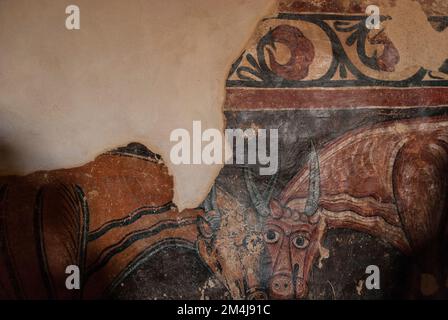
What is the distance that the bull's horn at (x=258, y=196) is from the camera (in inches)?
107

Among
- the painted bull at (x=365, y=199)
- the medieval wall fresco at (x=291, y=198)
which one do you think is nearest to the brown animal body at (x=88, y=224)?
the medieval wall fresco at (x=291, y=198)

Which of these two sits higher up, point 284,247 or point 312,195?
point 312,195

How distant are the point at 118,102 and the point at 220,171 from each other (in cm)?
63

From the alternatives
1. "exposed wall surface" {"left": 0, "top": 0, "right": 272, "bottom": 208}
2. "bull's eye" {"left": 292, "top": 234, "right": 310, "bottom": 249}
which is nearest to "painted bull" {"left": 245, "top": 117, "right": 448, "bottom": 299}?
"bull's eye" {"left": 292, "top": 234, "right": 310, "bottom": 249}

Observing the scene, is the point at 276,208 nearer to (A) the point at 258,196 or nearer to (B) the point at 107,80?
(A) the point at 258,196

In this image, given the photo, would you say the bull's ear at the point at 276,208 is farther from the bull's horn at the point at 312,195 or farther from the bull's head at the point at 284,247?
the bull's horn at the point at 312,195

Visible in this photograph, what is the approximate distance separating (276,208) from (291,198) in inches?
3.7

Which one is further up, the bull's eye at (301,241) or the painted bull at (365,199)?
the painted bull at (365,199)

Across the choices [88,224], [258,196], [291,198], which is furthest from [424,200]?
[88,224]

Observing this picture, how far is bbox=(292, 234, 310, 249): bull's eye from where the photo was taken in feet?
8.96

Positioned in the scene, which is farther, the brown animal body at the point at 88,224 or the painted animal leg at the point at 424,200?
the painted animal leg at the point at 424,200

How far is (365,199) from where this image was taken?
9.06ft
